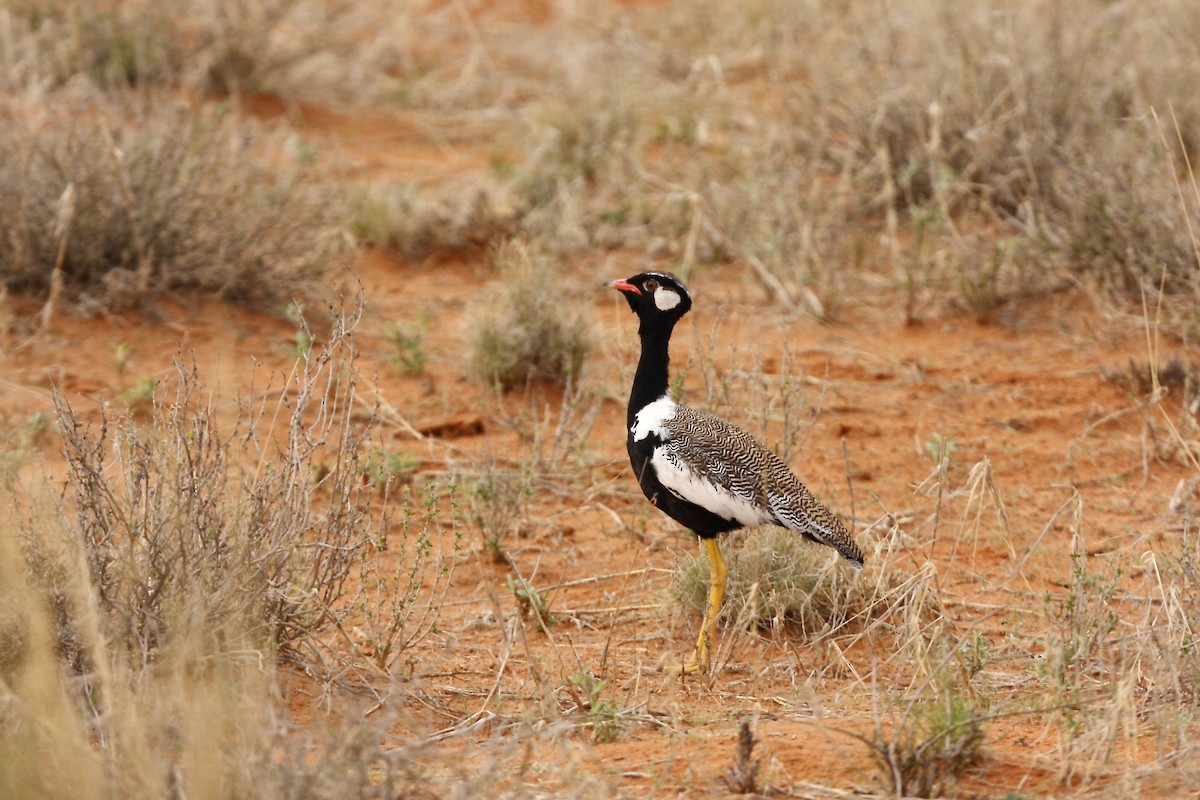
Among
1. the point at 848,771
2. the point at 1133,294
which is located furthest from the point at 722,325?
the point at 848,771

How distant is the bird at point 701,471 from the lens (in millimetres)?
4434

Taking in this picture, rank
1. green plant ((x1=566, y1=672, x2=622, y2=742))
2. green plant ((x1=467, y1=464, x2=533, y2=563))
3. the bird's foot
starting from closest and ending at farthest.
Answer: green plant ((x1=566, y1=672, x2=622, y2=742)) < the bird's foot < green plant ((x1=467, y1=464, x2=533, y2=563))

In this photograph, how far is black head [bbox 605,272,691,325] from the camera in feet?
15.5

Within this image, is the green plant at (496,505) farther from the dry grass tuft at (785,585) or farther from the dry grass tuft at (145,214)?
the dry grass tuft at (145,214)

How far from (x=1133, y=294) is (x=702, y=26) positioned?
550cm

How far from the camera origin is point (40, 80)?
8750 millimetres

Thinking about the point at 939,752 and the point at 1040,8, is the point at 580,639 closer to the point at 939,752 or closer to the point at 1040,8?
the point at 939,752

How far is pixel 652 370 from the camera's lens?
187 inches

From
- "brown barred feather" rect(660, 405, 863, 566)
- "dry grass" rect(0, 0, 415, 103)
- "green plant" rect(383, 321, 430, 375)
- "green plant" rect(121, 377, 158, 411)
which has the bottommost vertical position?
"green plant" rect(121, 377, 158, 411)

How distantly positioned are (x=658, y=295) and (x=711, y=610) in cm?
99

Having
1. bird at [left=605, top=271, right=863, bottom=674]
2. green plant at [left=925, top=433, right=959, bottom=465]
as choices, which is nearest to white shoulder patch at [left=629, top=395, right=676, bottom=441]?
bird at [left=605, top=271, right=863, bottom=674]

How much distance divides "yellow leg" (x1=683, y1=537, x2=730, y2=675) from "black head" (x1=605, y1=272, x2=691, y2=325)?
2.35 ft

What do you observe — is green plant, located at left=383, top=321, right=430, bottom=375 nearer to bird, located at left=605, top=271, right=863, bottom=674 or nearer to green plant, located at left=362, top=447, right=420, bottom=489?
green plant, located at left=362, top=447, right=420, bottom=489

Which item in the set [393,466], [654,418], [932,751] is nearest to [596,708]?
[932,751]
